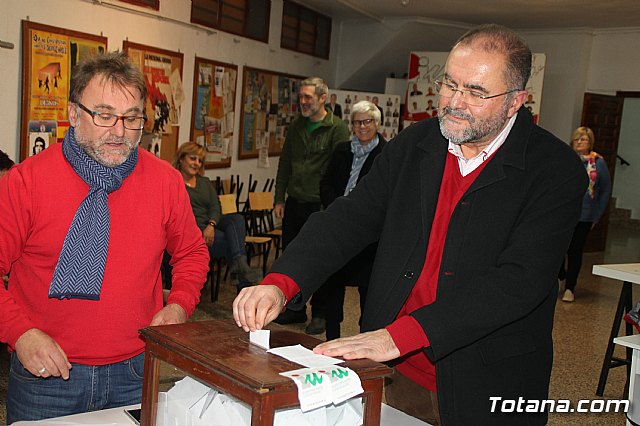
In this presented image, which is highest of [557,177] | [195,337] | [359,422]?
[557,177]

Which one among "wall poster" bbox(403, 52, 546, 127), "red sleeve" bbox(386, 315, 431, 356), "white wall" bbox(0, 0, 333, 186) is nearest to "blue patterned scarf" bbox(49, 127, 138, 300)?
"red sleeve" bbox(386, 315, 431, 356)

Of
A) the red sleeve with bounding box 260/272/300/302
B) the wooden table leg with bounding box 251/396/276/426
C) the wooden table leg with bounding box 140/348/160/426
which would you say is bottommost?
the wooden table leg with bounding box 140/348/160/426

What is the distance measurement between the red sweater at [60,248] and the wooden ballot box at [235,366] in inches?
21.3

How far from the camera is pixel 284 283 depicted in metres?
1.78

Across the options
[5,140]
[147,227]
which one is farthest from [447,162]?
[5,140]

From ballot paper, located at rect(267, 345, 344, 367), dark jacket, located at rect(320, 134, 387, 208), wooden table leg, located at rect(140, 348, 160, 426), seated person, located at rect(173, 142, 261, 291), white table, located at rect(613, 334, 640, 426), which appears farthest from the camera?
seated person, located at rect(173, 142, 261, 291)

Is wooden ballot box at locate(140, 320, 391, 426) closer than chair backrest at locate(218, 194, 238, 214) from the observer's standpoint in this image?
Yes

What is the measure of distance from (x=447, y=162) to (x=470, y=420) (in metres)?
0.66

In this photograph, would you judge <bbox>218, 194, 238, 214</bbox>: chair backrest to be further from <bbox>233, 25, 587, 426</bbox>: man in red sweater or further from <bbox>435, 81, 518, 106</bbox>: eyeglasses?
<bbox>435, 81, 518, 106</bbox>: eyeglasses

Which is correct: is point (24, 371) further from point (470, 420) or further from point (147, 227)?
point (470, 420)

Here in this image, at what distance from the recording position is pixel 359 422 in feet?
4.59

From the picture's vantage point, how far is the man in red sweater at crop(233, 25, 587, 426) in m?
1.75

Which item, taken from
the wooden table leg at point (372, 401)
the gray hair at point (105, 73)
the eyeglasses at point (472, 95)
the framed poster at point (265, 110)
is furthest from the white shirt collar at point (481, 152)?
the framed poster at point (265, 110)

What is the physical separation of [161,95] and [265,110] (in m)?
2.21
